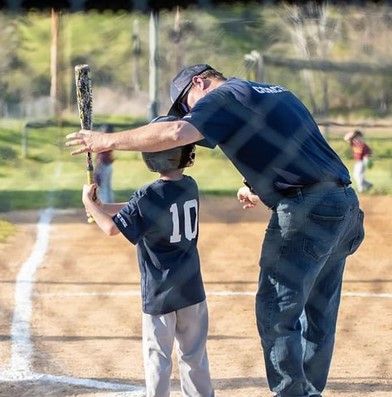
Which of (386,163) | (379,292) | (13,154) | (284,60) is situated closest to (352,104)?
(284,60)

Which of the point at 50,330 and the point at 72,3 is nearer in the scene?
the point at 72,3

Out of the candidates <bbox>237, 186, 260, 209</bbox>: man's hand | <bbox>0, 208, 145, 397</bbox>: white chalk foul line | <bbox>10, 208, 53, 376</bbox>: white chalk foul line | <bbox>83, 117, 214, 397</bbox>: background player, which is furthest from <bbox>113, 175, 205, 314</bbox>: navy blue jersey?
<bbox>10, 208, 53, 376</bbox>: white chalk foul line

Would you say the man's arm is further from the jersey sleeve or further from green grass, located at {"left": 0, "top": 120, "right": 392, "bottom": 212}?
green grass, located at {"left": 0, "top": 120, "right": 392, "bottom": 212}

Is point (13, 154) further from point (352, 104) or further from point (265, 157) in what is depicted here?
point (265, 157)

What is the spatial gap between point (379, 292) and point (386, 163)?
28.9 ft

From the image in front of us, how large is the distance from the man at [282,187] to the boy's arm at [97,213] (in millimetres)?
352

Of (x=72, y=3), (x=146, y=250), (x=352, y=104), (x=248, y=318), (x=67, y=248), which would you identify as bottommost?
(x=352, y=104)

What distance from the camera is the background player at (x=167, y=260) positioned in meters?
3.81

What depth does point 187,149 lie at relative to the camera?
12.6 feet

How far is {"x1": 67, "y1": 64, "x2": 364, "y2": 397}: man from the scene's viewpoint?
3.54 m

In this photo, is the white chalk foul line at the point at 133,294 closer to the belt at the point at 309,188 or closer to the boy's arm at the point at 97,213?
the boy's arm at the point at 97,213

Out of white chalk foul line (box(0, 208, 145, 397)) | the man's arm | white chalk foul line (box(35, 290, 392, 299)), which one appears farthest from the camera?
white chalk foul line (box(35, 290, 392, 299))

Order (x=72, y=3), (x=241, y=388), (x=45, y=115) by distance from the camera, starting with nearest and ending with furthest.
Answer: (x=72, y=3) → (x=241, y=388) → (x=45, y=115)

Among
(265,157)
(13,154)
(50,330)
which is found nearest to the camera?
(265,157)
